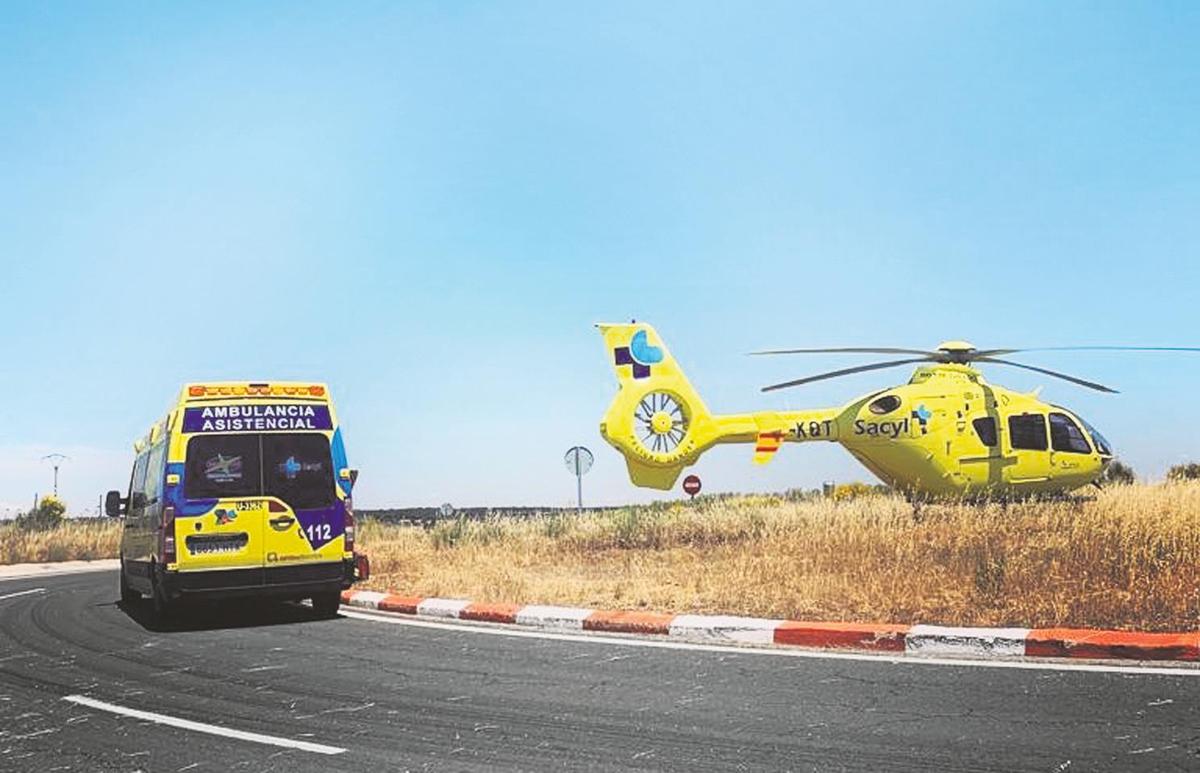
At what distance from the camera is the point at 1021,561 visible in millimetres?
11625

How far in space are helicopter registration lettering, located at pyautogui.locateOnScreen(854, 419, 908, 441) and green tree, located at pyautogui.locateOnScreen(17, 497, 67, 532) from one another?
28.3 meters

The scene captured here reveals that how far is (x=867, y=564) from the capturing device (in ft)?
41.2

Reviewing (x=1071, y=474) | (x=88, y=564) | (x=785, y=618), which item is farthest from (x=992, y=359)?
(x=88, y=564)

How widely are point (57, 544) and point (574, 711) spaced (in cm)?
2972

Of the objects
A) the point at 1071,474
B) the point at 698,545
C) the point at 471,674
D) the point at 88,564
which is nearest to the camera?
the point at 471,674

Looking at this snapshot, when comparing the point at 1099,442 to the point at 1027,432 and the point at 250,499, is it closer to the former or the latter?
the point at 1027,432

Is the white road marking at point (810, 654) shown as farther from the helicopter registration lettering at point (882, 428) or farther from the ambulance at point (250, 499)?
the helicopter registration lettering at point (882, 428)

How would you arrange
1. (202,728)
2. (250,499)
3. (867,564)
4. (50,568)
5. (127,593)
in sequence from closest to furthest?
1. (202,728)
2. (250,499)
3. (867,564)
4. (127,593)
5. (50,568)

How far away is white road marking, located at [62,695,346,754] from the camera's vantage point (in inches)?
233

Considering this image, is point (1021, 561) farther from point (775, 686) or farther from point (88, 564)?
point (88, 564)

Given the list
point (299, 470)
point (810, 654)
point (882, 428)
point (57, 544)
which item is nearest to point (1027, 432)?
point (882, 428)

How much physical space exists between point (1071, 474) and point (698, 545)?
8.60 metres

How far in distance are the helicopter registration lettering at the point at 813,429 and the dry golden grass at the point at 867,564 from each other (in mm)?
1596

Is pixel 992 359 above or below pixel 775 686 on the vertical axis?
above
